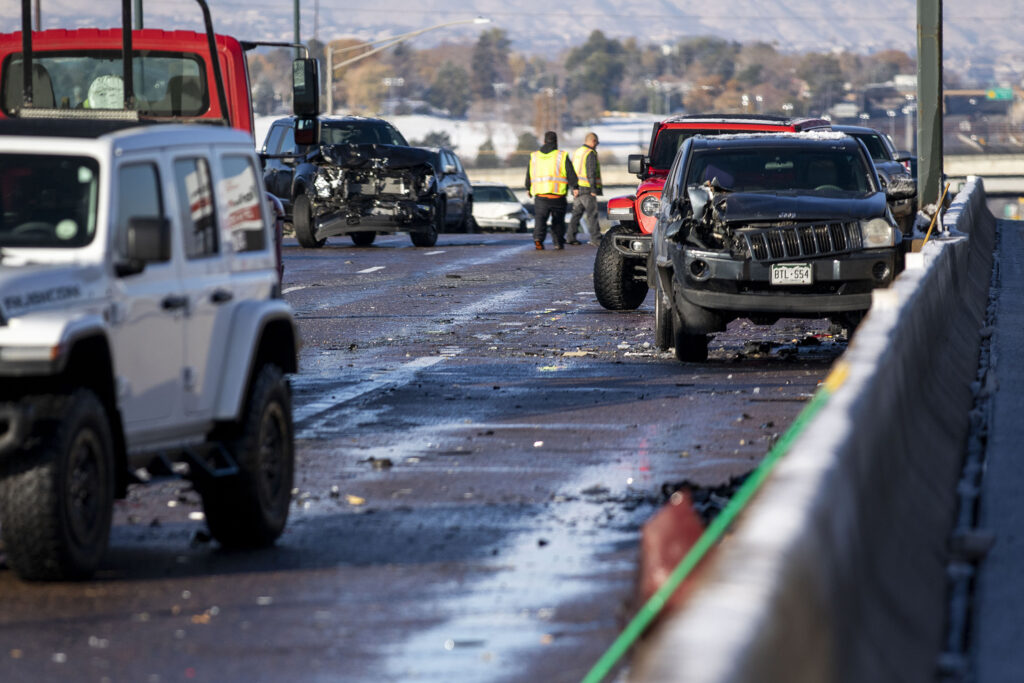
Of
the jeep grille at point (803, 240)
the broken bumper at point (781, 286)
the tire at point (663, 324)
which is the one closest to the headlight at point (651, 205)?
the tire at point (663, 324)

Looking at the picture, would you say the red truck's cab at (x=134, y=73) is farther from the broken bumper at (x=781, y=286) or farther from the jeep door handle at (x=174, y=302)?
the jeep door handle at (x=174, y=302)

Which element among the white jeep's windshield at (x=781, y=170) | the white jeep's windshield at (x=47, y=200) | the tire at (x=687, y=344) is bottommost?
the tire at (x=687, y=344)

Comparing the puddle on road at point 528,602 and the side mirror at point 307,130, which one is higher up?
the side mirror at point 307,130

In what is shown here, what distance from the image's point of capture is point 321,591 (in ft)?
22.7

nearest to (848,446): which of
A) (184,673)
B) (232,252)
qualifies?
(184,673)

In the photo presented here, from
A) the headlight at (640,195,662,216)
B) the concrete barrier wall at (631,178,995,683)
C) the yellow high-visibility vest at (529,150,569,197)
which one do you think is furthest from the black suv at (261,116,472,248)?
the concrete barrier wall at (631,178,995,683)

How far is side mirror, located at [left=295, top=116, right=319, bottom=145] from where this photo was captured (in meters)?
14.9

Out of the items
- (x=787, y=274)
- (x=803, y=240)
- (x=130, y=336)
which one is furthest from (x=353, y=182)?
(x=130, y=336)

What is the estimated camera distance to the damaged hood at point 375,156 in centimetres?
3056

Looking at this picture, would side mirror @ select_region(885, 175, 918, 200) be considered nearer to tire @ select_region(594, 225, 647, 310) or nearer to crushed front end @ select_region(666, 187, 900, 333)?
Result: crushed front end @ select_region(666, 187, 900, 333)

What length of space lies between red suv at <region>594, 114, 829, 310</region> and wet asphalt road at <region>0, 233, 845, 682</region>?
7.57ft

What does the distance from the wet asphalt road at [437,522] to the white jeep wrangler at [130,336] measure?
316 millimetres

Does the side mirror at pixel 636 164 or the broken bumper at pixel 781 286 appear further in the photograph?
the side mirror at pixel 636 164

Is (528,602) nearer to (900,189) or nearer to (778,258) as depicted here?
(778,258)
